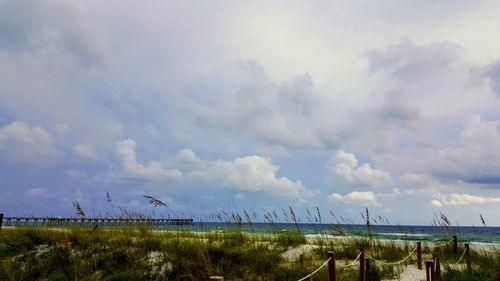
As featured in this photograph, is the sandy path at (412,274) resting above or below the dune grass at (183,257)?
below

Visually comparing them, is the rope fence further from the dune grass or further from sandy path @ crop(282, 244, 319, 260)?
sandy path @ crop(282, 244, 319, 260)

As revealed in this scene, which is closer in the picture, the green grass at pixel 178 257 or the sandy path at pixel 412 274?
the sandy path at pixel 412 274

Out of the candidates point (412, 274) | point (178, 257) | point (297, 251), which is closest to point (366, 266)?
point (412, 274)

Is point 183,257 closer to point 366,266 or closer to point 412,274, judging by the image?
→ point 366,266

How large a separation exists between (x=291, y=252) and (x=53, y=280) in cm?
597

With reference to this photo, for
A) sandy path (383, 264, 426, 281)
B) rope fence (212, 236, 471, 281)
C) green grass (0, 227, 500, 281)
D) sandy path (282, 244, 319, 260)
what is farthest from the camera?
sandy path (282, 244, 319, 260)

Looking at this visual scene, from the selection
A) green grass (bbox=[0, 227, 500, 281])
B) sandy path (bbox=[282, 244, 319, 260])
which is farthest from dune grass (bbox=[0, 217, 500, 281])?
sandy path (bbox=[282, 244, 319, 260])

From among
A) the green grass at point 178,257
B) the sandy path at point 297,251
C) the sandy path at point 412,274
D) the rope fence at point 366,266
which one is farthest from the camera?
the sandy path at point 297,251

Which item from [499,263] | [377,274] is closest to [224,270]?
[377,274]

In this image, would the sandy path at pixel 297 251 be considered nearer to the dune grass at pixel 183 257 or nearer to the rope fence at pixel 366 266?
the dune grass at pixel 183 257

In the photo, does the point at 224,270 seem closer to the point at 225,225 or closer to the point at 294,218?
the point at 294,218

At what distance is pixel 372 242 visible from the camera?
546 inches

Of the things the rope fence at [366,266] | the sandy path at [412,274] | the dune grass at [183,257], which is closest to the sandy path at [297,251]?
the dune grass at [183,257]

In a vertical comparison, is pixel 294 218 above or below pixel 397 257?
above
